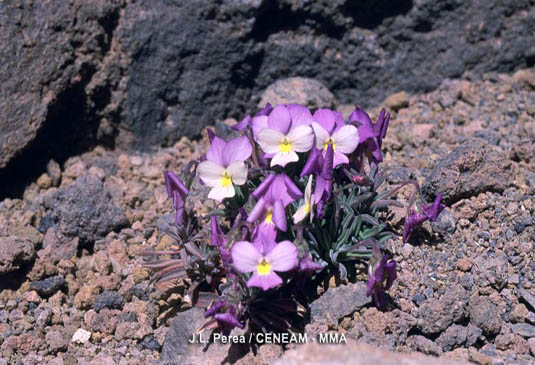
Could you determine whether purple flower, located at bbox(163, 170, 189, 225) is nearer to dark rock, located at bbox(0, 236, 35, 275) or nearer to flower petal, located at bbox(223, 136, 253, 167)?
flower petal, located at bbox(223, 136, 253, 167)

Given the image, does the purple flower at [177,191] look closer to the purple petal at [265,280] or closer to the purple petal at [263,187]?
the purple petal at [263,187]

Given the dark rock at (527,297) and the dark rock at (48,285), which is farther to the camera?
the dark rock at (48,285)

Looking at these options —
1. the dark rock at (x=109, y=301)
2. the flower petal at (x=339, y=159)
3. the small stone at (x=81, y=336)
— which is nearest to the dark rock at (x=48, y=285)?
the dark rock at (x=109, y=301)

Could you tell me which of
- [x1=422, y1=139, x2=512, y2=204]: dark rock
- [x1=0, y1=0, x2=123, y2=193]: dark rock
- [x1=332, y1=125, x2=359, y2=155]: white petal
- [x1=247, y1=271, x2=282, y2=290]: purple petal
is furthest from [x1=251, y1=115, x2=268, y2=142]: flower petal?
[x1=0, y1=0, x2=123, y2=193]: dark rock

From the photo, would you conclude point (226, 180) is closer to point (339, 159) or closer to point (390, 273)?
point (339, 159)

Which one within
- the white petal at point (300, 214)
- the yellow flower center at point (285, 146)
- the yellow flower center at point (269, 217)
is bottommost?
the white petal at point (300, 214)

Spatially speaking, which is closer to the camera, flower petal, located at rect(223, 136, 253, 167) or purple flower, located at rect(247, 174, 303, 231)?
purple flower, located at rect(247, 174, 303, 231)
